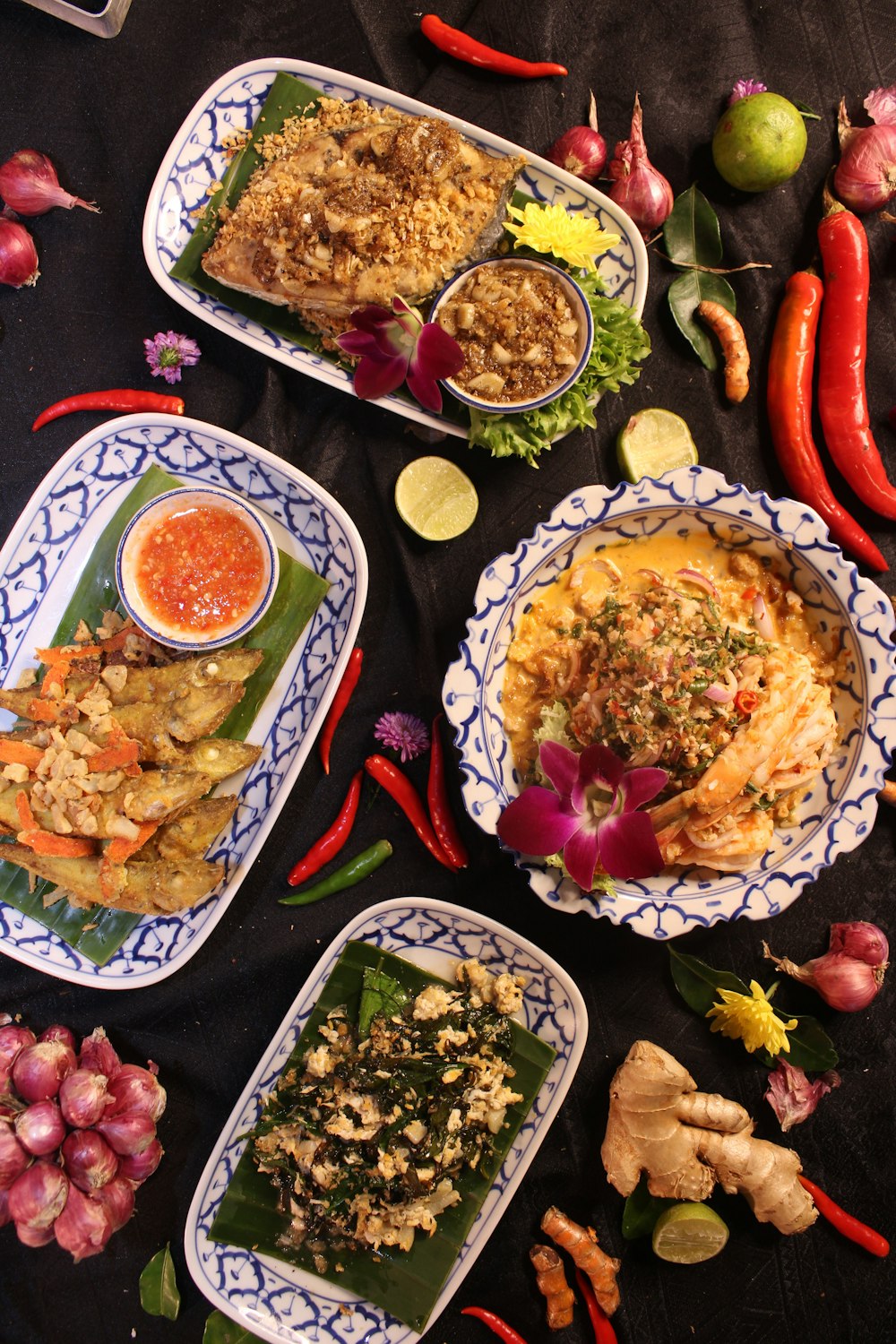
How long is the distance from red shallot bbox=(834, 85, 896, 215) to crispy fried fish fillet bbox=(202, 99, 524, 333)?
152 centimetres

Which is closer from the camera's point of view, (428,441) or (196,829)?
(196,829)

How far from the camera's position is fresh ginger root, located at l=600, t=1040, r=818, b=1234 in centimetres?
352

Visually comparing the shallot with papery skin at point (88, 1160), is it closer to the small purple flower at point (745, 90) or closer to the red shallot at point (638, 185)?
the red shallot at point (638, 185)

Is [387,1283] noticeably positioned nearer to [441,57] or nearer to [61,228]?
[61,228]

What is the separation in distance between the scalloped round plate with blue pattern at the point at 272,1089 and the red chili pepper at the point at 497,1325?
0.22 m

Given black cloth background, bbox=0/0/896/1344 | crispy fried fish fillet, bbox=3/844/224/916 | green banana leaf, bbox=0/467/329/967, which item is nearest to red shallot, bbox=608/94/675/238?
black cloth background, bbox=0/0/896/1344

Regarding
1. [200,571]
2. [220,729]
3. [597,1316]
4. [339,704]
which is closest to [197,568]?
[200,571]

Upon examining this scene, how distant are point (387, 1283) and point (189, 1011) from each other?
139 centimetres

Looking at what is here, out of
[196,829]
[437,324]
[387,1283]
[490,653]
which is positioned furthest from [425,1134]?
[437,324]

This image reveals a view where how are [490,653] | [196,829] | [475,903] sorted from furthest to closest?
[475,903]
[196,829]
[490,653]

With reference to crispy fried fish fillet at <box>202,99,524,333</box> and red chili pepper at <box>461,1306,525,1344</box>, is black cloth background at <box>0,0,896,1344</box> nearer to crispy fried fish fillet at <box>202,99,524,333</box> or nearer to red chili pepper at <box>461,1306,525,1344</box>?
red chili pepper at <box>461,1306,525,1344</box>

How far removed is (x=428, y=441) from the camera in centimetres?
382

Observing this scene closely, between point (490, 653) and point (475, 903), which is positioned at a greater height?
point (490, 653)

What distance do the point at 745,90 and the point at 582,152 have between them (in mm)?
814
